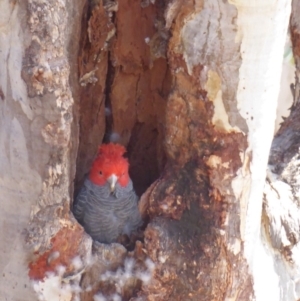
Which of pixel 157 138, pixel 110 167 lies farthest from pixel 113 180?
pixel 157 138

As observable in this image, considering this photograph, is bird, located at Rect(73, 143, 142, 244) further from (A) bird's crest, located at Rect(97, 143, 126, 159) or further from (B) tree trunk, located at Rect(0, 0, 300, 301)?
(B) tree trunk, located at Rect(0, 0, 300, 301)

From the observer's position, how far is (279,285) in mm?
1800

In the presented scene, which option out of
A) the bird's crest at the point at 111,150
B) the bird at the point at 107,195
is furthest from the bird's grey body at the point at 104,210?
the bird's crest at the point at 111,150

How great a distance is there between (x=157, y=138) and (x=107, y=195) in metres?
0.34

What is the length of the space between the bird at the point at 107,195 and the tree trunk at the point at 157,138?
12 centimetres

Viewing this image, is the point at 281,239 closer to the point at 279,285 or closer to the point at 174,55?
the point at 279,285

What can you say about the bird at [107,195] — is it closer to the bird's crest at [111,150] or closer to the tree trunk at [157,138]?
the bird's crest at [111,150]

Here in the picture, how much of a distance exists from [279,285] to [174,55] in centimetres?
96

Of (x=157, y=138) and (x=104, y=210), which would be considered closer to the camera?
(x=157, y=138)

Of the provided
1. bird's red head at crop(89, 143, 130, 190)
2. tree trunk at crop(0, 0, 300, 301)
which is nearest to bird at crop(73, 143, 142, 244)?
bird's red head at crop(89, 143, 130, 190)

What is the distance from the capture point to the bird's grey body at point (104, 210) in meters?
1.87

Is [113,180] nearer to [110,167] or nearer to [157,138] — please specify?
[110,167]

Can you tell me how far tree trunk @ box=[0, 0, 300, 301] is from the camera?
1.30 meters

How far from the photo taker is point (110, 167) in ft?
6.07
